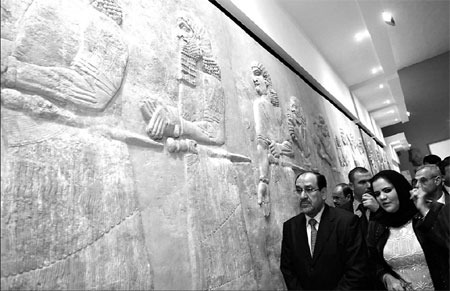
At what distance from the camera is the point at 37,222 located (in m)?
1.47

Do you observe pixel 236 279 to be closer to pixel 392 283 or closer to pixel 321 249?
pixel 321 249

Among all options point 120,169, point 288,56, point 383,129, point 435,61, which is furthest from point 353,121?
point 120,169

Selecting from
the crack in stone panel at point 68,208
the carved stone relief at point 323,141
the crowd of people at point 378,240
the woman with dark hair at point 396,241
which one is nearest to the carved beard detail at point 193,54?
the crack in stone panel at point 68,208

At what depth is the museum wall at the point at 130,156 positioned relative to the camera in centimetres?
152

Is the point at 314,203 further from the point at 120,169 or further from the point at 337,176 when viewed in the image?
the point at 337,176

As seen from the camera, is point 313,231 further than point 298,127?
No

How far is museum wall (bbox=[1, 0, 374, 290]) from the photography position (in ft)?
4.99

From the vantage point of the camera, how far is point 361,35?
7.81 meters

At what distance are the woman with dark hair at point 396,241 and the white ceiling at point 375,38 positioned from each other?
483cm

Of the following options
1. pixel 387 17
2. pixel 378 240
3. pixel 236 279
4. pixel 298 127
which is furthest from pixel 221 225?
pixel 387 17

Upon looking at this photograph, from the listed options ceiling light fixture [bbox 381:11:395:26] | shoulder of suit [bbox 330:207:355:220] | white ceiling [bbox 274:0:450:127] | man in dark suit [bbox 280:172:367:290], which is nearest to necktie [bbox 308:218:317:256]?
man in dark suit [bbox 280:172:367:290]

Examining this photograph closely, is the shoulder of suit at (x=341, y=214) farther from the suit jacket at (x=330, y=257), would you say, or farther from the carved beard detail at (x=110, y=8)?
the carved beard detail at (x=110, y=8)

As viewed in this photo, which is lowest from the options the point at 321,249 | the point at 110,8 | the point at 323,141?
the point at 321,249

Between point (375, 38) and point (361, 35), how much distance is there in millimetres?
618
